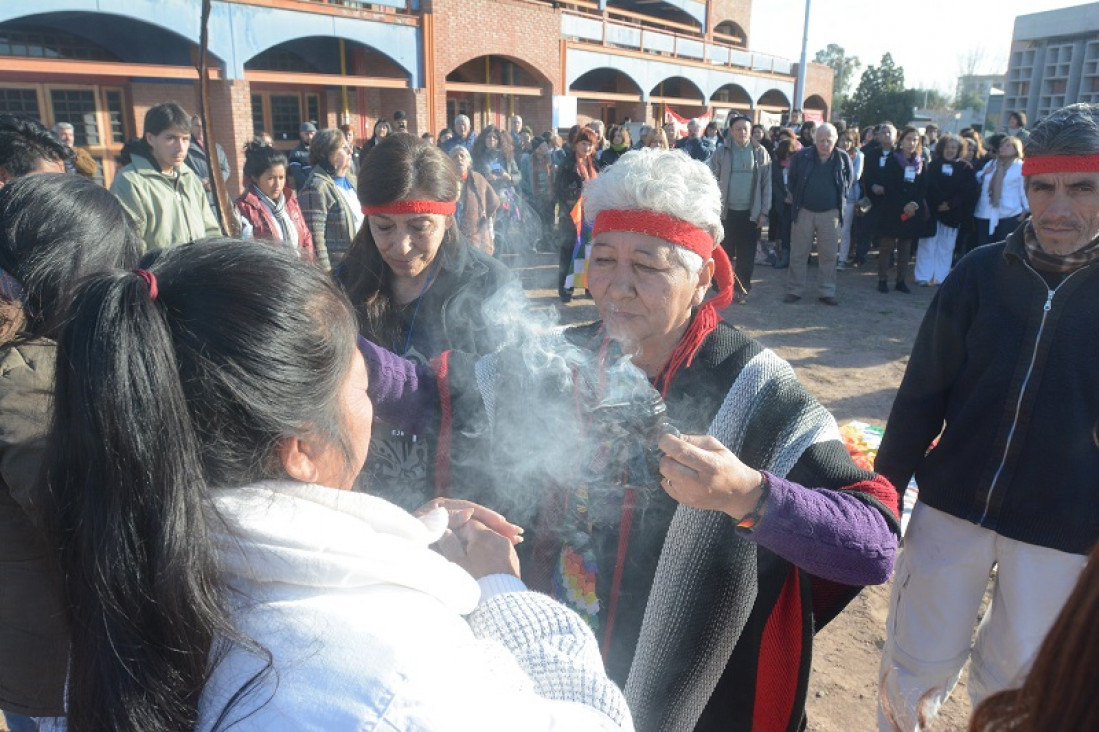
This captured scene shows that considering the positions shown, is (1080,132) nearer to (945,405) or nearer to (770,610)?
(945,405)

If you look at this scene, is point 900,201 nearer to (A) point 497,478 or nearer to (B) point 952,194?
(B) point 952,194

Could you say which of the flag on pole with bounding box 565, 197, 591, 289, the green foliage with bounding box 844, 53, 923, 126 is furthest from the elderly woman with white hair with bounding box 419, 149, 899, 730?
the green foliage with bounding box 844, 53, 923, 126

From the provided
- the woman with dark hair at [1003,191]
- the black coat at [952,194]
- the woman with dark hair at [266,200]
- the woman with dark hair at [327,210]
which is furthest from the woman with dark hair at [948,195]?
the woman with dark hair at [266,200]

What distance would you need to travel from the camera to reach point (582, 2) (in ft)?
84.8

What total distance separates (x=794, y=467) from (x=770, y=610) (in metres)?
0.40

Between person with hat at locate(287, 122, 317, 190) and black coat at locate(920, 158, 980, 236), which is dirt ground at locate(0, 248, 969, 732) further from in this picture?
person with hat at locate(287, 122, 317, 190)

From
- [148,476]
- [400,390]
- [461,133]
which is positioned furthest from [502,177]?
[148,476]

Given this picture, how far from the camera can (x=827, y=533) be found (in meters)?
1.50

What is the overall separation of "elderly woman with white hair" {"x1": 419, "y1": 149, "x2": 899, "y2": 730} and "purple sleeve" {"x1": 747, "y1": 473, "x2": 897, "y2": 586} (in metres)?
0.08

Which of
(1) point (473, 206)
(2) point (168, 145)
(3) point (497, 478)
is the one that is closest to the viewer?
(3) point (497, 478)

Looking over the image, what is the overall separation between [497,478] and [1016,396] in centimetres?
155

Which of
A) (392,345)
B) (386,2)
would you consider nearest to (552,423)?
(392,345)

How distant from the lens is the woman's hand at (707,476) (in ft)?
4.77

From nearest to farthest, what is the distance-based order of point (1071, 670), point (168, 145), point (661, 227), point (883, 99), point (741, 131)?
point (1071, 670) → point (661, 227) → point (168, 145) → point (741, 131) → point (883, 99)
